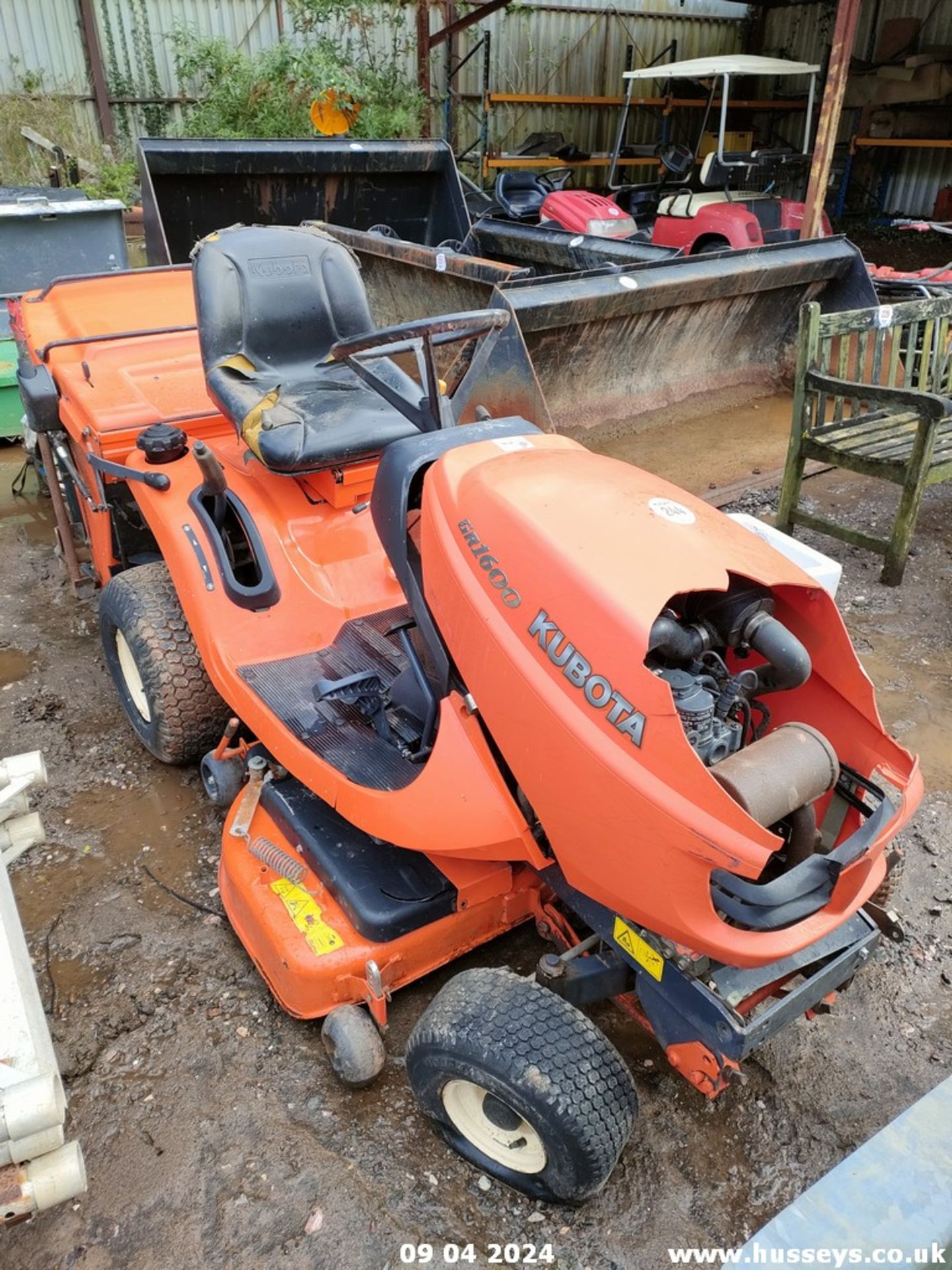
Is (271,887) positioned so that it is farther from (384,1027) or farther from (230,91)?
(230,91)

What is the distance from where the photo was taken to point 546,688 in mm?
1450

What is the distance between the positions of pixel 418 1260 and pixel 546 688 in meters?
0.98

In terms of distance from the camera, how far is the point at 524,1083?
1.46 m

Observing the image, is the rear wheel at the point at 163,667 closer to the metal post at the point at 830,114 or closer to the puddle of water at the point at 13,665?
the puddle of water at the point at 13,665

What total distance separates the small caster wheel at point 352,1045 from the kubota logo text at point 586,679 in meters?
0.81

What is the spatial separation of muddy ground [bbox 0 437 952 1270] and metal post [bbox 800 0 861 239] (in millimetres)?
4178

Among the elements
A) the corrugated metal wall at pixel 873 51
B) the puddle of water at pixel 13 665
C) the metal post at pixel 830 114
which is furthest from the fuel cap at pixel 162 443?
the corrugated metal wall at pixel 873 51

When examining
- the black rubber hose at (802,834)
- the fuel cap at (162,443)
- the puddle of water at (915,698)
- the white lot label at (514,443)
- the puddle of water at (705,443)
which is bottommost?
the puddle of water at (915,698)

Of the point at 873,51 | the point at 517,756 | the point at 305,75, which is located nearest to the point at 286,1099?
the point at 517,756

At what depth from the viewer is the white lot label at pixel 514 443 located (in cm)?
181

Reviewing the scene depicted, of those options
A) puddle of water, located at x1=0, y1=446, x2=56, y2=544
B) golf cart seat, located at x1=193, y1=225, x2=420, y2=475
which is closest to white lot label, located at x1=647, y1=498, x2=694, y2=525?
golf cart seat, located at x1=193, y1=225, x2=420, y2=475

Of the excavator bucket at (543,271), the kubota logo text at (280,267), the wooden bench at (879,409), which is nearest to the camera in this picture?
the kubota logo text at (280,267)

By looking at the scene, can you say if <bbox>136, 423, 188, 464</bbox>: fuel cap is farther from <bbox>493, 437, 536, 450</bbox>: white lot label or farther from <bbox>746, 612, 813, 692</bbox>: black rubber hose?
<bbox>746, 612, 813, 692</bbox>: black rubber hose

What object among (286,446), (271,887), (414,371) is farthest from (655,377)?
(271,887)
